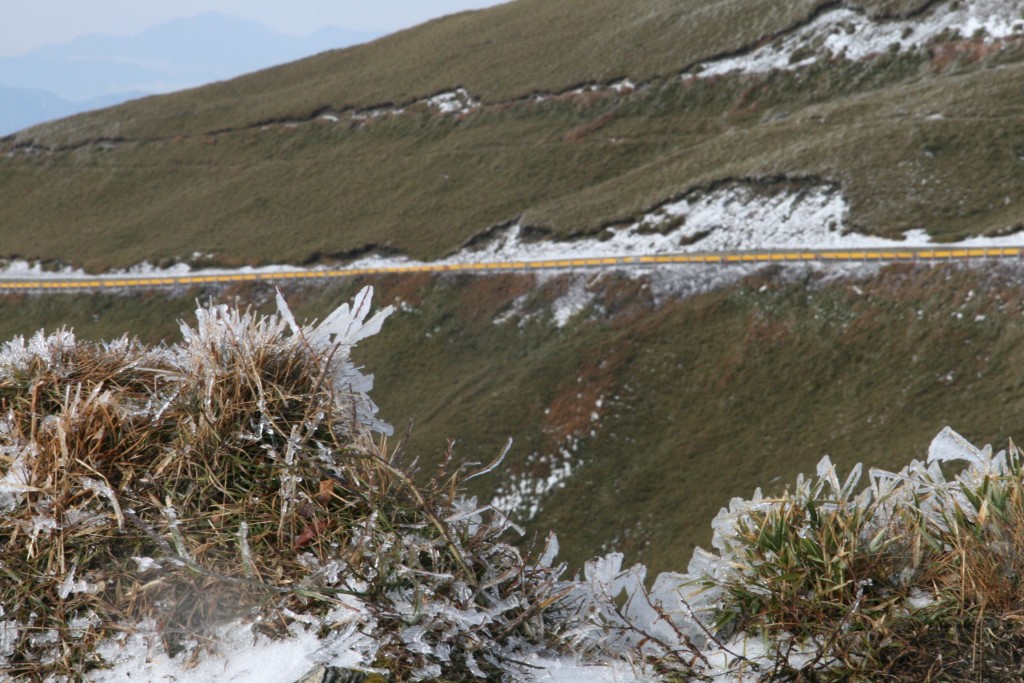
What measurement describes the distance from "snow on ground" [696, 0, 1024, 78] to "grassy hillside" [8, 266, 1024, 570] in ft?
115

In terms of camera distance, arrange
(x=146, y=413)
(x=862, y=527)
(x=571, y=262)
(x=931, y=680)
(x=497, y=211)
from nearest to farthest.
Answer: (x=931, y=680), (x=862, y=527), (x=146, y=413), (x=571, y=262), (x=497, y=211)

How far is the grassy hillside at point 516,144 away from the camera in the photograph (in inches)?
2173

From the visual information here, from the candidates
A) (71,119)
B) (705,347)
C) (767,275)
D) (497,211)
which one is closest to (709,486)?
(705,347)

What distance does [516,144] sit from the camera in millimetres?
78625

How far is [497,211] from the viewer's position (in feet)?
222

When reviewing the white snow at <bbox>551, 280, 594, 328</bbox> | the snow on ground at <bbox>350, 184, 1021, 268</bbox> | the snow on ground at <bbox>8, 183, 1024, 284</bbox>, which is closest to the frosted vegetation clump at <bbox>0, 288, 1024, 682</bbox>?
the white snow at <bbox>551, 280, 594, 328</bbox>

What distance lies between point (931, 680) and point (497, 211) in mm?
64583

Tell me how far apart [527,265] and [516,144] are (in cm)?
2786

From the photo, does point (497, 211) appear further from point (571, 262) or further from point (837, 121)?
point (837, 121)

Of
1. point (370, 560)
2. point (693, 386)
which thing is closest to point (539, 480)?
point (693, 386)

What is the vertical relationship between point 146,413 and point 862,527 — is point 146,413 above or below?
above

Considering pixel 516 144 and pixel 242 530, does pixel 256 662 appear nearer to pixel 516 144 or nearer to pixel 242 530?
pixel 242 530

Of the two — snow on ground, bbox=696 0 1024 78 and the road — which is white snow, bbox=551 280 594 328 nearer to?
the road

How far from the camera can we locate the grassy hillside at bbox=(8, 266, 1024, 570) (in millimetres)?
35031
